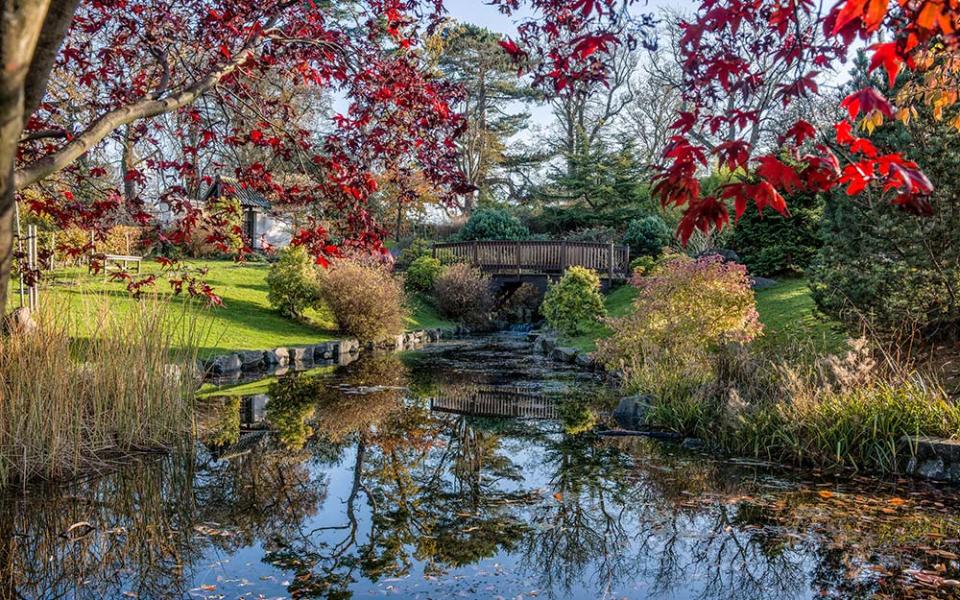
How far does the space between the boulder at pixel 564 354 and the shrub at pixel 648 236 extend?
33.0 feet

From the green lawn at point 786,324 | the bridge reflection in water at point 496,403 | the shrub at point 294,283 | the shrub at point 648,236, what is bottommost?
the bridge reflection in water at point 496,403

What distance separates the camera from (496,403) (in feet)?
28.0

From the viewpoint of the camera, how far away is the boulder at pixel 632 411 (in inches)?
281

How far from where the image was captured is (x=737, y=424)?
6.18 m

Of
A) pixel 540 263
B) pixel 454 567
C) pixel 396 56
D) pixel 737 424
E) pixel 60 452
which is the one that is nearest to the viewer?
pixel 454 567

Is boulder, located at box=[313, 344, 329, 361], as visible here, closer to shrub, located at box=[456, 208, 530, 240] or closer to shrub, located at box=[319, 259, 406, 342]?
shrub, located at box=[319, 259, 406, 342]

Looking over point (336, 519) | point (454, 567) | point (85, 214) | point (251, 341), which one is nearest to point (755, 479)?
point (454, 567)

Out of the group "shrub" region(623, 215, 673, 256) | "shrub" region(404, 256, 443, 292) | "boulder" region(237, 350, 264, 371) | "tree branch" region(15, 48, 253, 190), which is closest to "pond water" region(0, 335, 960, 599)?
"tree branch" region(15, 48, 253, 190)

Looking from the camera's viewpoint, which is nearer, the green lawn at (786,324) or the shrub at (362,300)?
the green lawn at (786,324)

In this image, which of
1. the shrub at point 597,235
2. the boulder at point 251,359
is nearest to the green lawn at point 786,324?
the boulder at point 251,359

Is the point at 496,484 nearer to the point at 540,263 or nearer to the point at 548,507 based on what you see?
the point at 548,507

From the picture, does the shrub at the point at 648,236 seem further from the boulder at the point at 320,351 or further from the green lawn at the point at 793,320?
the boulder at the point at 320,351

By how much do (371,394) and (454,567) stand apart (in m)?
5.32

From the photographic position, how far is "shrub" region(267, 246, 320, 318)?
14.6 meters
